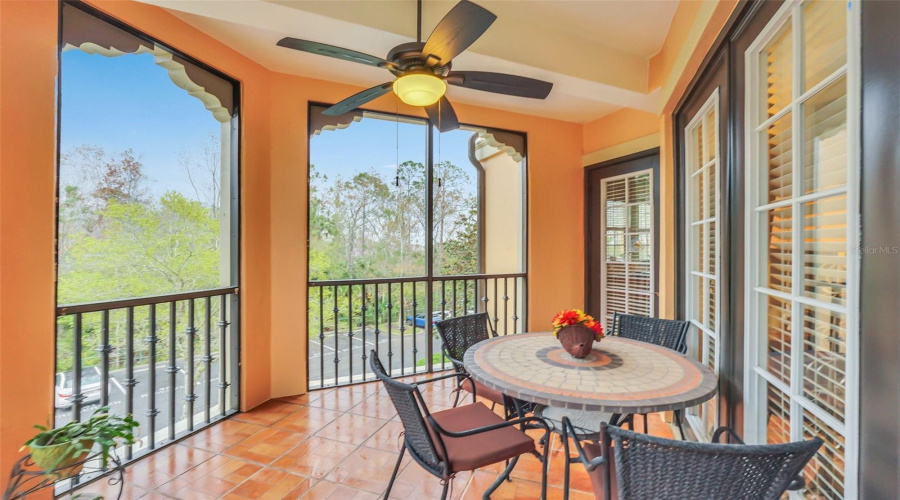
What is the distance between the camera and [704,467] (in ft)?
2.94

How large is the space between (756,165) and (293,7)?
2249 mm

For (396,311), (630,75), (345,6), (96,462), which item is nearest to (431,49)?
(345,6)

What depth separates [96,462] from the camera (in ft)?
6.60

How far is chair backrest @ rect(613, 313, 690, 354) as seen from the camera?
227 centimetres

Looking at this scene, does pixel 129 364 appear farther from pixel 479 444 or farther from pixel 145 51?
pixel 479 444

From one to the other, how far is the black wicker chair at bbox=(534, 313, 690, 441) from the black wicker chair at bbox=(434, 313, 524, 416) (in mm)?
290

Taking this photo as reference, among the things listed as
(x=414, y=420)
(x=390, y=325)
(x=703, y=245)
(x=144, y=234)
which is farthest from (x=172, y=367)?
(x=703, y=245)

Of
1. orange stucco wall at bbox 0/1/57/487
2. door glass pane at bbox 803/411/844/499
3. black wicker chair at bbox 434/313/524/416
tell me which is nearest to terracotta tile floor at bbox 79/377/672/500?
black wicker chair at bbox 434/313/524/416

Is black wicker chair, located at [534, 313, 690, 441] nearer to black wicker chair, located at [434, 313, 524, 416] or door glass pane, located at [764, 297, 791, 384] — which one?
black wicker chair, located at [434, 313, 524, 416]

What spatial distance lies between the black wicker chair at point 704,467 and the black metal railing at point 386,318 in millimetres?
2645

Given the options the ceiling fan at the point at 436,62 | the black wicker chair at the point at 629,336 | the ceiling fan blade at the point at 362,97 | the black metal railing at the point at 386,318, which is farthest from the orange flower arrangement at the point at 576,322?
the black metal railing at the point at 386,318

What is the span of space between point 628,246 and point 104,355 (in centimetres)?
410

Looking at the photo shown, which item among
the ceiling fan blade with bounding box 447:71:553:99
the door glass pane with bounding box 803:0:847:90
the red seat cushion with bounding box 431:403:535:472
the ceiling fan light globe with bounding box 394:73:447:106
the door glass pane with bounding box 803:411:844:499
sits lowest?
the red seat cushion with bounding box 431:403:535:472

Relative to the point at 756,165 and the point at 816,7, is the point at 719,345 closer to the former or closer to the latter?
the point at 756,165
